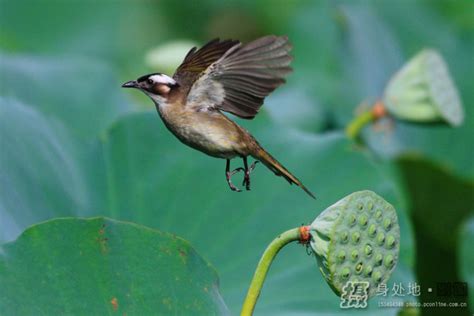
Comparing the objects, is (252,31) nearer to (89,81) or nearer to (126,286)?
(89,81)

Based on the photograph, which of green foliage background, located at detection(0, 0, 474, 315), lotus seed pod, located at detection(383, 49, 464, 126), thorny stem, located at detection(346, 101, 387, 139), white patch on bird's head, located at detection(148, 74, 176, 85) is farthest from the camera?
thorny stem, located at detection(346, 101, 387, 139)

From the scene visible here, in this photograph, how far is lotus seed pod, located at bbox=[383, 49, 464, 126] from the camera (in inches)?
60.6

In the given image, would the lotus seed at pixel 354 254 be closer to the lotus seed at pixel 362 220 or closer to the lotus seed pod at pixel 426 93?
the lotus seed at pixel 362 220

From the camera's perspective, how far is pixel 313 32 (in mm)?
3211

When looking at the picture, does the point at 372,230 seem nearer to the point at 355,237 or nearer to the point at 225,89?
the point at 355,237

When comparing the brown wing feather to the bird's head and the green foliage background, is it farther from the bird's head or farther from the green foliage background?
the green foliage background

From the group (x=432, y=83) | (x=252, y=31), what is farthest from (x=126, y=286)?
(x=252, y=31)

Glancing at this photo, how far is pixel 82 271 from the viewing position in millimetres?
881

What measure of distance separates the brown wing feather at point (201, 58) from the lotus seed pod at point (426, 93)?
79 cm

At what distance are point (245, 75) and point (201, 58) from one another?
1.9 inches

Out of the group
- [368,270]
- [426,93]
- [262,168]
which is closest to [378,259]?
[368,270]

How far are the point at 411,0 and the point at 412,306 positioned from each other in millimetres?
1957

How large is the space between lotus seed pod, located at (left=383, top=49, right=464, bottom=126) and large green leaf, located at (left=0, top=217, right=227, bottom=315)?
0.79m

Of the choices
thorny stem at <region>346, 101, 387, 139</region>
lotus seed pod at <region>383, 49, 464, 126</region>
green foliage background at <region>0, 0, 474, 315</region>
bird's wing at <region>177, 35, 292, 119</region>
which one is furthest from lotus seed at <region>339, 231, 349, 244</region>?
thorny stem at <region>346, 101, 387, 139</region>
